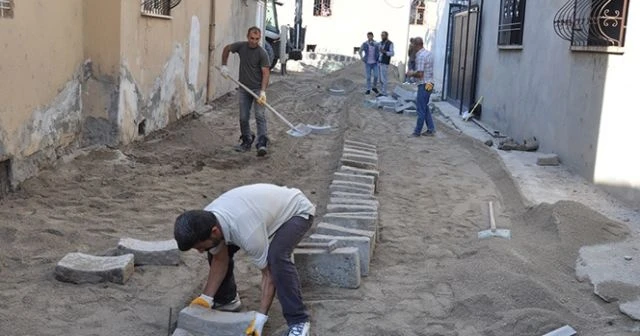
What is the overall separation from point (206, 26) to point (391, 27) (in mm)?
20835

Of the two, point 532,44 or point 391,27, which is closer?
point 532,44

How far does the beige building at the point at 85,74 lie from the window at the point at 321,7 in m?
22.5

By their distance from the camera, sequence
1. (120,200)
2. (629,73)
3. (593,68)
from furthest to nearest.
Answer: (593,68) < (629,73) < (120,200)

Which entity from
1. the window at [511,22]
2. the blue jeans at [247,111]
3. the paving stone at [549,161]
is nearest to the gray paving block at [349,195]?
the blue jeans at [247,111]

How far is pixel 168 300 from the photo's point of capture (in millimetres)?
3918

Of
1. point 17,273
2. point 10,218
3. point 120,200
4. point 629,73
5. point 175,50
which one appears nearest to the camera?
point 17,273

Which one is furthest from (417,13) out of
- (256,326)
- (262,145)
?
(256,326)

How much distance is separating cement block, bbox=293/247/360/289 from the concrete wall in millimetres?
3144

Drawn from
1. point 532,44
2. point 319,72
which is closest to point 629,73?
point 532,44

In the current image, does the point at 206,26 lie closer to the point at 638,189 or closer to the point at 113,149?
the point at 113,149

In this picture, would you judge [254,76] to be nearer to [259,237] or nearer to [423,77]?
[423,77]

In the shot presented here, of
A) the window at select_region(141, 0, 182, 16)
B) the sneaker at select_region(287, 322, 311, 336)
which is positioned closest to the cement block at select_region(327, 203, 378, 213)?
the sneaker at select_region(287, 322, 311, 336)

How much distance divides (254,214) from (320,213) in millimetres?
2455

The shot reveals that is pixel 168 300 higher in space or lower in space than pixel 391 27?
lower
